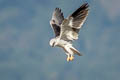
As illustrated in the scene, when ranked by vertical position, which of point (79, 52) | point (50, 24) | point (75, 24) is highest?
point (50, 24)

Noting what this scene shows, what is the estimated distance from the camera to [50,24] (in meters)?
38.0

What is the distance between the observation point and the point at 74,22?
1287 inches

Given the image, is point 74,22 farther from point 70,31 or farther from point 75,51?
point 75,51

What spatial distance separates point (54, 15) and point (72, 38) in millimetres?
6762

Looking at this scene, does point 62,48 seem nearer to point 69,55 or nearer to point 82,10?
point 69,55

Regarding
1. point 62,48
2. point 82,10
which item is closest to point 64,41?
point 62,48

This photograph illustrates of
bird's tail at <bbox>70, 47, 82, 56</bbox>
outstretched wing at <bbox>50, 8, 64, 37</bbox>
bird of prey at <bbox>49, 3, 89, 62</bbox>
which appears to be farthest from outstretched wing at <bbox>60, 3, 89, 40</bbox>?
outstretched wing at <bbox>50, 8, 64, 37</bbox>

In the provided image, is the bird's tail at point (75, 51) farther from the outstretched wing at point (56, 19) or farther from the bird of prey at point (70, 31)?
the outstretched wing at point (56, 19)

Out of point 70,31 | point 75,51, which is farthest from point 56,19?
point 75,51

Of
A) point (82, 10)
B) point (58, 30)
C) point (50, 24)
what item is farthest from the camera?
point (50, 24)

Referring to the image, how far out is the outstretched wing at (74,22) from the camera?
32.4m

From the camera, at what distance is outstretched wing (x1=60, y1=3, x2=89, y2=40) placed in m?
32.4

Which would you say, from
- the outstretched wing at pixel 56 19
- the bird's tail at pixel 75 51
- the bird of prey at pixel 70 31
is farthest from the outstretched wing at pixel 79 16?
the outstretched wing at pixel 56 19

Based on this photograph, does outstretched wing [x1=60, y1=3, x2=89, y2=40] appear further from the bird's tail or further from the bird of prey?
the bird's tail
